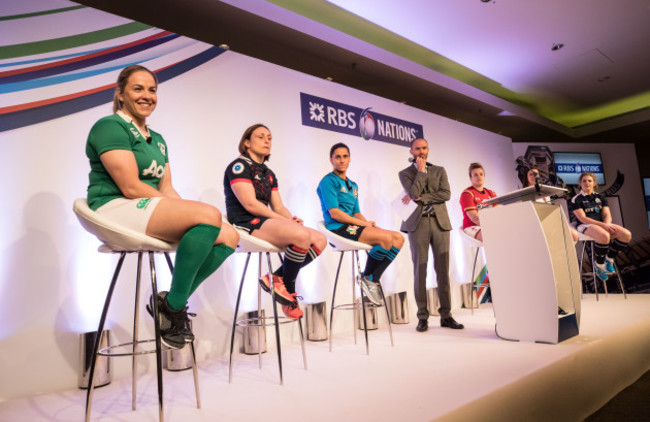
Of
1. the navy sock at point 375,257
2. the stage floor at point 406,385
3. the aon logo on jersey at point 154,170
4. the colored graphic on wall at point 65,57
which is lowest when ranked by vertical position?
the stage floor at point 406,385

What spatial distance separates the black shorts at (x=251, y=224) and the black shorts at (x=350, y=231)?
0.70 metres

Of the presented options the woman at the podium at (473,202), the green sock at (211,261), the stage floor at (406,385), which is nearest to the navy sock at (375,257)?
the stage floor at (406,385)

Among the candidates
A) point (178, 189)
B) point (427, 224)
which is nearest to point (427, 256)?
point (427, 224)

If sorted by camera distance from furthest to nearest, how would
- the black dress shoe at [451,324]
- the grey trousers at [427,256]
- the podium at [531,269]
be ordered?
the grey trousers at [427,256], the black dress shoe at [451,324], the podium at [531,269]

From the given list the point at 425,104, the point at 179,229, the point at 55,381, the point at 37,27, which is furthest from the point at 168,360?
the point at 425,104

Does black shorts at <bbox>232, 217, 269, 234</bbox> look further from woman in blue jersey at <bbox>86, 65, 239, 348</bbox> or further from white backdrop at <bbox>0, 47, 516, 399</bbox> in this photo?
white backdrop at <bbox>0, 47, 516, 399</bbox>

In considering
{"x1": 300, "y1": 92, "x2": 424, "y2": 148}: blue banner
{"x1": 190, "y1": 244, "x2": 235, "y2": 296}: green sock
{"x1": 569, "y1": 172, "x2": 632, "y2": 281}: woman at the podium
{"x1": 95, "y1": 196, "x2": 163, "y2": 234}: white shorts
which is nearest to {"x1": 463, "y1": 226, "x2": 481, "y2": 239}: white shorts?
{"x1": 300, "y1": 92, "x2": 424, "y2": 148}: blue banner

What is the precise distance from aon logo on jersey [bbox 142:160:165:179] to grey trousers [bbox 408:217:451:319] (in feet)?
7.58

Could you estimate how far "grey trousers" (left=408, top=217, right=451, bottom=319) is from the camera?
3402 millimetres

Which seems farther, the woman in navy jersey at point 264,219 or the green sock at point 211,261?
the woman in navy jersey at point 264,219

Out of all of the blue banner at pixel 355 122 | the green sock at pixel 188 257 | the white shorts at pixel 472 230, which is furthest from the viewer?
the white shorts at pixel 472 230

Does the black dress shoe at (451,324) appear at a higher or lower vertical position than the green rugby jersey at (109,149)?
lower

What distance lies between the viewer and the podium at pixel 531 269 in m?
2.51

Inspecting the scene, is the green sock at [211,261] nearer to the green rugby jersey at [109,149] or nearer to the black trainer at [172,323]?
the black trainer at [172,323]
